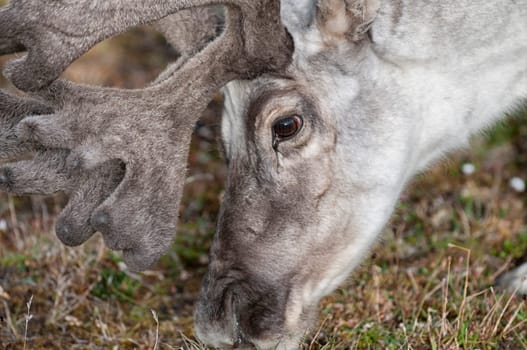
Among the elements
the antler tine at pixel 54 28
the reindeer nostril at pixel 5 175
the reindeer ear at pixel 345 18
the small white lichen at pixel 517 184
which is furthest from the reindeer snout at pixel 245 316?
the small white lichen at pixel 517 184

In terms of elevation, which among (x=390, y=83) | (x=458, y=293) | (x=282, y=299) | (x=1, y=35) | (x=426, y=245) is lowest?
(x=426, y=245)

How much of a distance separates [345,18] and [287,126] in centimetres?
50

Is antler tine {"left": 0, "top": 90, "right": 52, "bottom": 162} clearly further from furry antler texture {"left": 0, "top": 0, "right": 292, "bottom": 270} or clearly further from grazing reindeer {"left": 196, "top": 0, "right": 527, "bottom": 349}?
grazing reindeer {"left": 196, "top": 0, "right": 527, "bottom": 349}

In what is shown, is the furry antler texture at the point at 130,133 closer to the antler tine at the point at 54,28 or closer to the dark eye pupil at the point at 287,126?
the antler tine at the point at 54,28

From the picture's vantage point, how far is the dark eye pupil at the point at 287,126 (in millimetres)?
3371

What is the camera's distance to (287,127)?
337cm

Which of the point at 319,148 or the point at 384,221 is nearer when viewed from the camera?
the point at 319,148

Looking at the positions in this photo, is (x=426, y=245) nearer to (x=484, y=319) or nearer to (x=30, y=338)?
(x=484, y=319)

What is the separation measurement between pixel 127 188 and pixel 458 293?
1917 mm

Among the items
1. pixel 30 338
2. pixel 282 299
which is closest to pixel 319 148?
pixel 282 299

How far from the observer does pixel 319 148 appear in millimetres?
3418

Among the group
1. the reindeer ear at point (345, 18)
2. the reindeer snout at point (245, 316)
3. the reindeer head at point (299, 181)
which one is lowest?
the reindeer snout at point (245, 316)

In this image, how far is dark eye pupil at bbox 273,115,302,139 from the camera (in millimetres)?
3371

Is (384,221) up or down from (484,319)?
up
